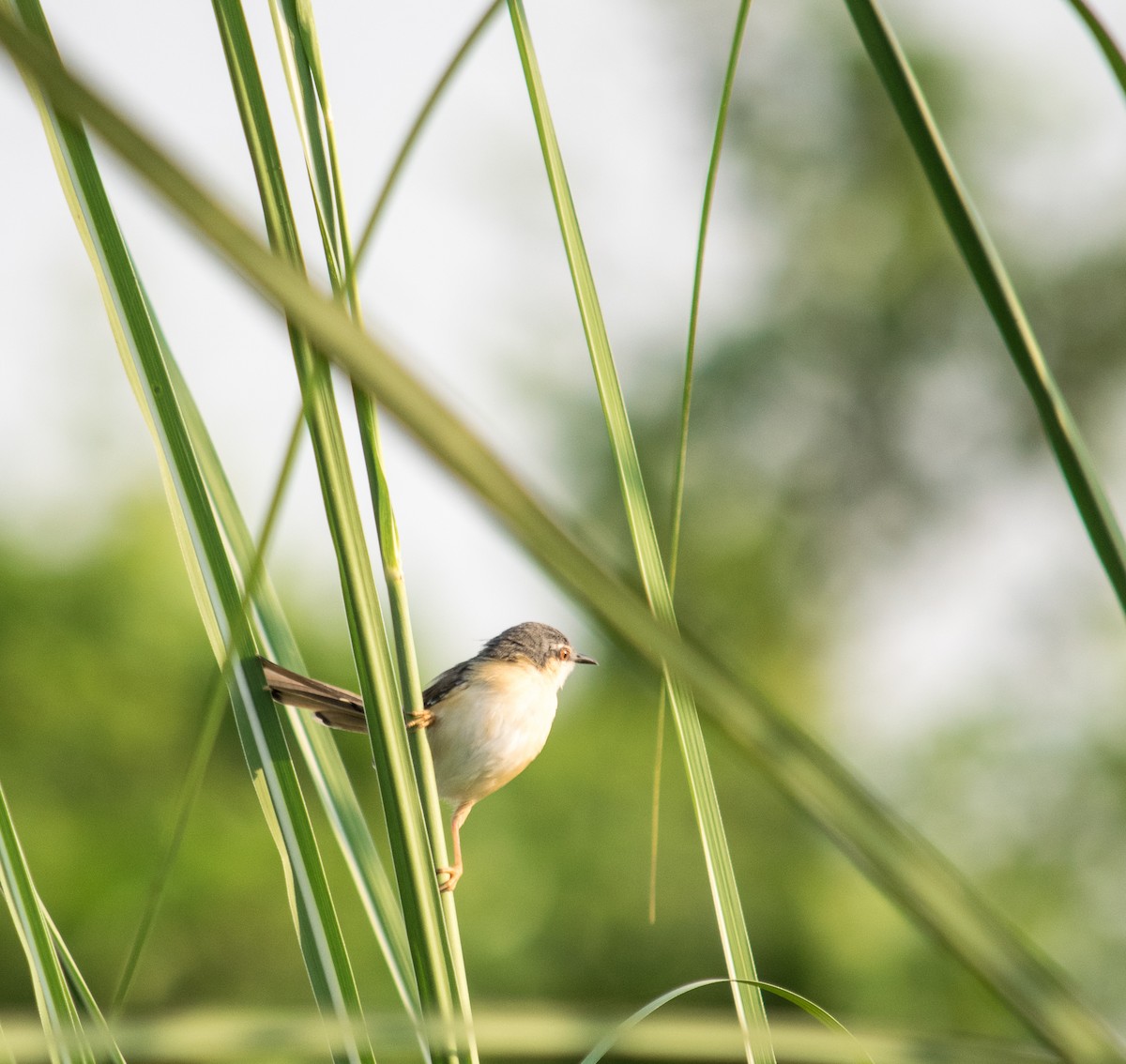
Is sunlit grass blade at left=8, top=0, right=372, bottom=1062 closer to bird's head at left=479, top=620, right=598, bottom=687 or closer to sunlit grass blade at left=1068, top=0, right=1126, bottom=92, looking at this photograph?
sunlit grass blade at left=1068, top=0, right=1126, bottom=92

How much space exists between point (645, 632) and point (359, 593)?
0.43 meters

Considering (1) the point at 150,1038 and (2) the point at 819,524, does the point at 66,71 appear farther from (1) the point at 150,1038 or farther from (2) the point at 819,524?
(2) the point at 819,524

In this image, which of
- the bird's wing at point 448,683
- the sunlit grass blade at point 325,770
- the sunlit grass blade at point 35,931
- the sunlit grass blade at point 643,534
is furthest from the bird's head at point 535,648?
the sunlit grass blade at point 35,931

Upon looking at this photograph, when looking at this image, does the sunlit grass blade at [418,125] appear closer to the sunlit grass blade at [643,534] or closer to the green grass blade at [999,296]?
the sunlit grass blade at [643,534]

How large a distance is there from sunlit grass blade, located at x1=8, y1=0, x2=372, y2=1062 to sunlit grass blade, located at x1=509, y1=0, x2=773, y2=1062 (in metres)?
0.29

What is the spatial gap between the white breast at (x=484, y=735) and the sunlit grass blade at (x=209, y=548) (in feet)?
4.42

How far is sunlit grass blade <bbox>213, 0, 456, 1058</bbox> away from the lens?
0.70m

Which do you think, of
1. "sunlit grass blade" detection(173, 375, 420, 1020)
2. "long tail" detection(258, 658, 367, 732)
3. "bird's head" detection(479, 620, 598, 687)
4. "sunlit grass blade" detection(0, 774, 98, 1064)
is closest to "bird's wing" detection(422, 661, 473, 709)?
"bird's head" detection(479, 620, 598, 687)

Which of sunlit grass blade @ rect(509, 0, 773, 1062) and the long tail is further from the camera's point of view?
the long tail

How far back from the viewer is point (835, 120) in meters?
19.6

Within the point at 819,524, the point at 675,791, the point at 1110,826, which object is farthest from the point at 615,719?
the point at 1110,826

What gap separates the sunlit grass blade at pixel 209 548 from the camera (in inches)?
31.6

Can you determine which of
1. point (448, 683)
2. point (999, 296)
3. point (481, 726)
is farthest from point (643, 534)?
point (448, 683)

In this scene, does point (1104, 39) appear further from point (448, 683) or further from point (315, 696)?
point (448, 683)
